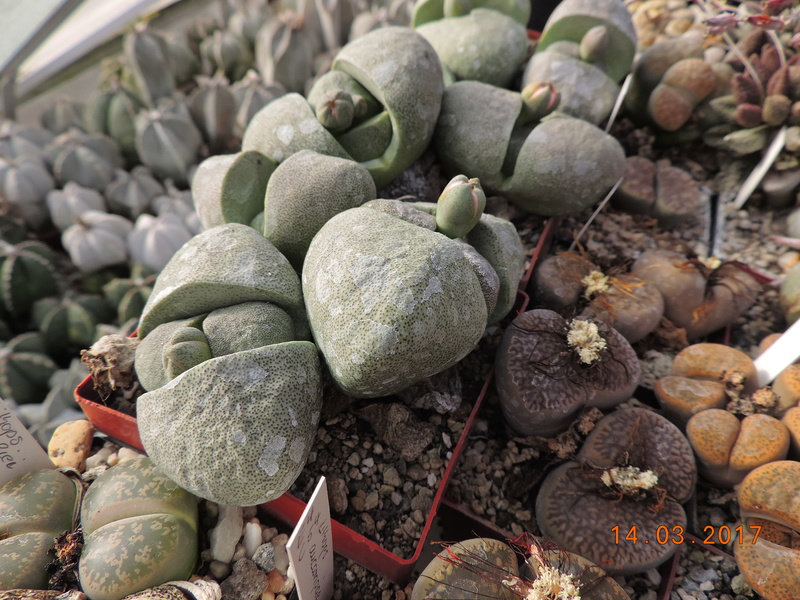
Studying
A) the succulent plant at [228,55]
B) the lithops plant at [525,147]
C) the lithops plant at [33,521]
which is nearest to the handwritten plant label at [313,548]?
the lithops plant at [33,521]

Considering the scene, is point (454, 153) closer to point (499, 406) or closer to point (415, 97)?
point (415, 97)

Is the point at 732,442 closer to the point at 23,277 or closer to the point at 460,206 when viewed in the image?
the point at 460,206

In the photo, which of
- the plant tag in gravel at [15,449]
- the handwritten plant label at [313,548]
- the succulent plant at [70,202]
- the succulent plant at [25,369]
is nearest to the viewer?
the handwritten plant label at [313,548]

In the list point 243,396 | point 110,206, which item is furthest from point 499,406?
point 110,206

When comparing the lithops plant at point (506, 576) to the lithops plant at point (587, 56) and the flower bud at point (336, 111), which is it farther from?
the lithops plant at point (587, 56)

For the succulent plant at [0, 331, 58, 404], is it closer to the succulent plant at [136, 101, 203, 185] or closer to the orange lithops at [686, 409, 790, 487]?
the succulent plant at [136, 101, 203, 185]

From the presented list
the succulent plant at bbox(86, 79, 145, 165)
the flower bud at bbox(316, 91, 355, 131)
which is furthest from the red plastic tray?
the succulent plant at bbox(86, 79, 145, 165)

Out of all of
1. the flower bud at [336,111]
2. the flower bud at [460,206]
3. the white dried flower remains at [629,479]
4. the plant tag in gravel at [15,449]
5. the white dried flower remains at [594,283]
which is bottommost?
the white dried flower remains at [629,479]
